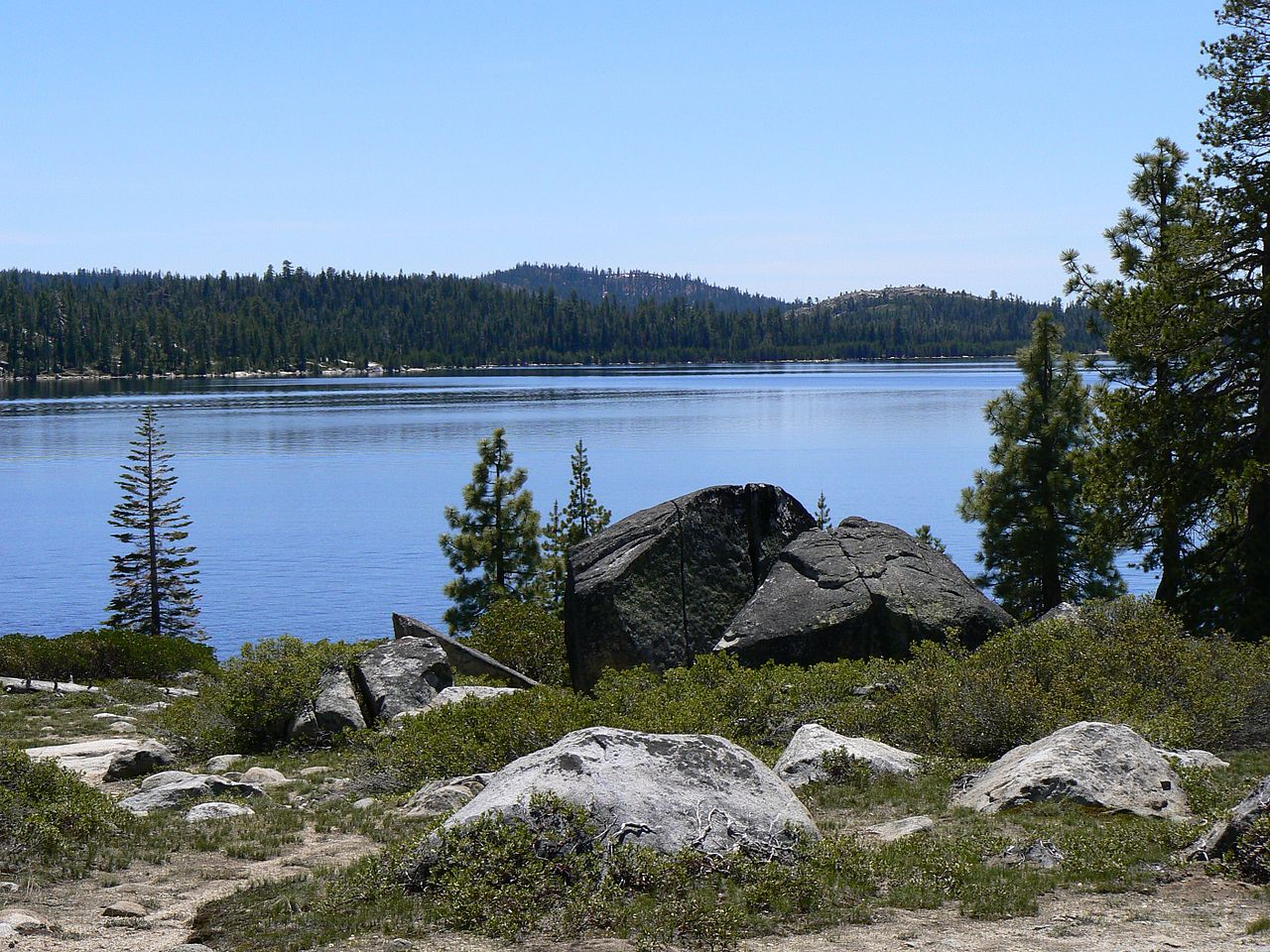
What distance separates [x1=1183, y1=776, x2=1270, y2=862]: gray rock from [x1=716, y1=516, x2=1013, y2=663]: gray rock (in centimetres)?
1030

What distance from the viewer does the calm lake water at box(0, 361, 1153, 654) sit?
167 feet

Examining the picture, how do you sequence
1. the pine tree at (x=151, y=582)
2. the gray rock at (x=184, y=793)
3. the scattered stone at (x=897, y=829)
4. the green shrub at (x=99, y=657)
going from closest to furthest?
the scattered stone at (x=897, y=829), the gray rock at (x=184, y=793), the green shrub at (x=99, y=657), the pine tree at (x=151, y=582)

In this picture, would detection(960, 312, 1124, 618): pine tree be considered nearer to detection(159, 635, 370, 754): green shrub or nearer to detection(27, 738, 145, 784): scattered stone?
detection(159, 635, 370, 754): green shrub

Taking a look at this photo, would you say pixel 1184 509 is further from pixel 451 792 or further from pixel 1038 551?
pixel 451 792

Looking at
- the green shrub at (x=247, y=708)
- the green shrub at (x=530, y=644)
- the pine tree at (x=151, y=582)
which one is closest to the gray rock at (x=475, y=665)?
the green shrub at (x=530, y=644)

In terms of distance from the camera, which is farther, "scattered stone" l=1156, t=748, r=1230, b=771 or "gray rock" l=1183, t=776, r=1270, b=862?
"scattered stone" l=1156, t=748, r=1230, b=771

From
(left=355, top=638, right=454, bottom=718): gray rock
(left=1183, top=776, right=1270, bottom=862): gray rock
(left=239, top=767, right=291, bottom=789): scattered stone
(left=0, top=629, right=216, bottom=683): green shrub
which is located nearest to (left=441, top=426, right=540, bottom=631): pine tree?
(left=0, top=629, right=216, bottom=683): green shrub

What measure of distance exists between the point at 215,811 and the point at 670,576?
35.1 feet

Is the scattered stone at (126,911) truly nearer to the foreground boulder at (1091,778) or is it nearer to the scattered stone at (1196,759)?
the foreground boulder at (1091,778)

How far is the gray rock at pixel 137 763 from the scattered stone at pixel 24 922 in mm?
7270

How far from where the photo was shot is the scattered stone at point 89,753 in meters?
16.4

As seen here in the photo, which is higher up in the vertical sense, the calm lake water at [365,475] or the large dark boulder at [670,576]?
the large dark boulder at [670,576]

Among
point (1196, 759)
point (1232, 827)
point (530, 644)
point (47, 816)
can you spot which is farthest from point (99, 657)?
point (1232, 827)

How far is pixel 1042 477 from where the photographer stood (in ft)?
114
